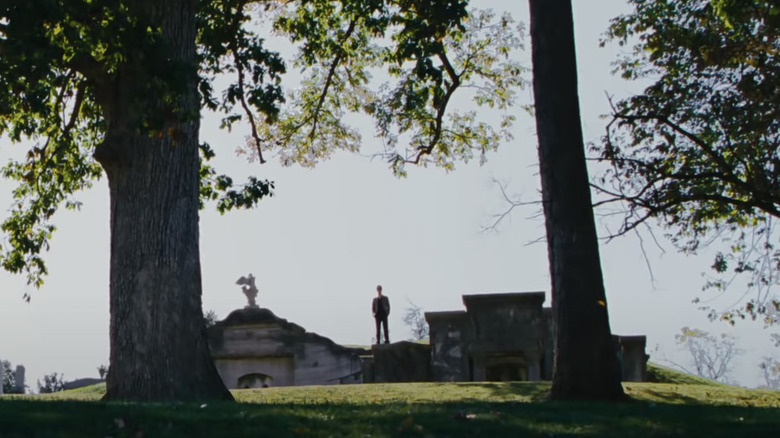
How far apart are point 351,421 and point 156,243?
6465mm

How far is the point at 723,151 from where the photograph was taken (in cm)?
2242

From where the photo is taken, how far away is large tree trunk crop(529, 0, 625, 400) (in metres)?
13.9

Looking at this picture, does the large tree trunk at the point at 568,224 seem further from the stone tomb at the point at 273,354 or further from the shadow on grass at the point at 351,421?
the stone tomb at the point at 273,354

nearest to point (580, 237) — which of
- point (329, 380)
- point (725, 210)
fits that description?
point (725, 210)

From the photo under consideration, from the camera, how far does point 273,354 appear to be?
29312mm

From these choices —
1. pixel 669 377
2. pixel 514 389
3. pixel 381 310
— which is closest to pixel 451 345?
pixel 381 310

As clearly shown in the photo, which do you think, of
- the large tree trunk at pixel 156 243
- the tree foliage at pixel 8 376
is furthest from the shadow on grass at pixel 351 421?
the tree foliage at pixel 8 376

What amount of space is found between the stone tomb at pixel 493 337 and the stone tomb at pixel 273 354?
3918 mm

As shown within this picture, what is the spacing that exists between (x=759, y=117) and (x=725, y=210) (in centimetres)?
270

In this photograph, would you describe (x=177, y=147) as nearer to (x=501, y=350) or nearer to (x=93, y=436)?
(x=93, y=436)

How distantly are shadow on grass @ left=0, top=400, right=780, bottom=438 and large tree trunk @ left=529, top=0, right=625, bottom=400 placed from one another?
2910mm

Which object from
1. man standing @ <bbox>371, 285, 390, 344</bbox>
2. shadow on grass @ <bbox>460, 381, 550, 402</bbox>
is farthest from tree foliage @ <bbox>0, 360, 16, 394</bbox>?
shadow on grass @ <bbox>460, 381, 550, 402</bbox>

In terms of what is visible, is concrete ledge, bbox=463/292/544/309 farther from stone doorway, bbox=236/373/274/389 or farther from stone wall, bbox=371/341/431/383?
stone doorway, bbox=236/373/274/389

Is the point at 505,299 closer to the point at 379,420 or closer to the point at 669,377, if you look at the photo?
the point at 669,377
